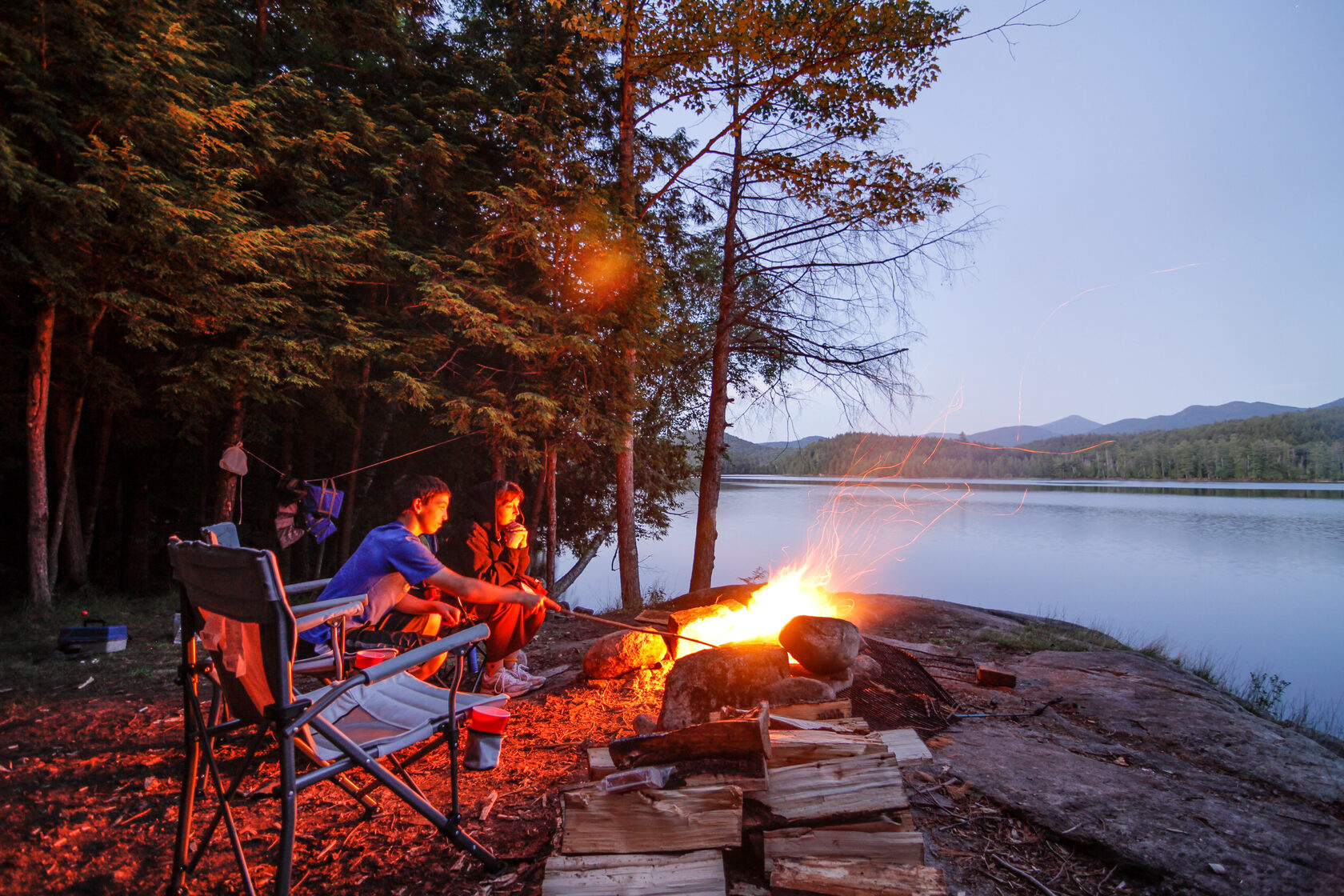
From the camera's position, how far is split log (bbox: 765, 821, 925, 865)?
2107 mm

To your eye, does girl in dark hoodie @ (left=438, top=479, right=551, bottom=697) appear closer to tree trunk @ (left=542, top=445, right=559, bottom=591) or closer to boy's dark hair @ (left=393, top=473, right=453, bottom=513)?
boy's dark hair @ (left=393, top=473, right=453, bottom=513)

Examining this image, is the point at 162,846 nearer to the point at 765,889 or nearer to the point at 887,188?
the point at 765,889

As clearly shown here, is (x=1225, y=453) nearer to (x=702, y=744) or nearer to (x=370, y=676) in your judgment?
(x=702, y=744)

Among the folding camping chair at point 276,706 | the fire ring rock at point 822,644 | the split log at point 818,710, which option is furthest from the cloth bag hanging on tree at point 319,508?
the split log at point 818,710

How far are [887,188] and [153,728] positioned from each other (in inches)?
335

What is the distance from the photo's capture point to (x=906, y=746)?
305 centimetres

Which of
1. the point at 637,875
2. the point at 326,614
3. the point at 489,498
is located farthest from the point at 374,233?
the point at 637,875

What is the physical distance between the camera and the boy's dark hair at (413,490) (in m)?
3.48

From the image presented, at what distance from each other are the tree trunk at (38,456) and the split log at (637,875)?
25.7 ft

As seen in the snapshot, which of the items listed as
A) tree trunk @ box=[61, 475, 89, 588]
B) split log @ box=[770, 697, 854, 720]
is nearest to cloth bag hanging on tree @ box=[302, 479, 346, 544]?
tree trunk @ box=[61, 475, 89, 588]

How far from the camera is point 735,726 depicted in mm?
2512

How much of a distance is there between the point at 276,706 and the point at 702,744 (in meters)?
1.54

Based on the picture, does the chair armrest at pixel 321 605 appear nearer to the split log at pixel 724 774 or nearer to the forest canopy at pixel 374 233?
Answer: the split log at pixel 724 774

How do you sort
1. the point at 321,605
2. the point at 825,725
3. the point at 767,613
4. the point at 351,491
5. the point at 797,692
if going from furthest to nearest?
the point at 351,491 < the point at 767,613 < the point at 797,692 < the point at 825,725 < the point at 321,605
